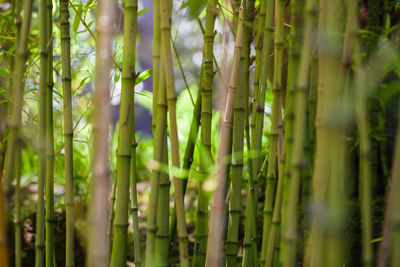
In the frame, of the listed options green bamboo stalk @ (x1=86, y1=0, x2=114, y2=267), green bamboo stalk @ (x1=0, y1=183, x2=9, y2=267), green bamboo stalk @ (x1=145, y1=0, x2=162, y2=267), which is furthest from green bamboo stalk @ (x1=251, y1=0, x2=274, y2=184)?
green bamboo stalk @ (x1=0, y1=183, x2=9, y2=267)

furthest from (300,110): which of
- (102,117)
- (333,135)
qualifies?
(102,117)

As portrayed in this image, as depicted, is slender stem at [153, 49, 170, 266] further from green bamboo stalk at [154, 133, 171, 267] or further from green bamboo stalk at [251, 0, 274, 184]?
green bamboo stalk at [251, 0, 274, 184]

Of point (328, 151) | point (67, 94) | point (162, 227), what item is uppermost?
point (67, 94)

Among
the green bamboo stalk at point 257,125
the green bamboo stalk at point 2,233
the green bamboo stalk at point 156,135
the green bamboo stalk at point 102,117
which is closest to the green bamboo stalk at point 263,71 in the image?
the green bamboo stalk at point 257,125

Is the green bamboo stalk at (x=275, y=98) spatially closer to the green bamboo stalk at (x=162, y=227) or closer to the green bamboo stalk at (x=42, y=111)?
the green bamboo stalk at (x=162, y=227)

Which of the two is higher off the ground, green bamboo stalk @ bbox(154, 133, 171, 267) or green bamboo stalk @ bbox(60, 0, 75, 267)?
green bamboo stalk @ bbox(60, 0, 75, 267)

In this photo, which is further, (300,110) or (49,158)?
(49,158)

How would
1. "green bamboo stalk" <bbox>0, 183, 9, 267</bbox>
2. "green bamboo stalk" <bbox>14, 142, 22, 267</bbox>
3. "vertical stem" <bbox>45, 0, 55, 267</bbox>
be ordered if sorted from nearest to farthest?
"green bamboo stalk" <bbox>0, 183, 9, 267</bbox> < "green bamboo stalk" <bbox>14, 142, 22, 267</bbox> < "vertical stem" <bbox>45, 0, 55, 267</bbox>

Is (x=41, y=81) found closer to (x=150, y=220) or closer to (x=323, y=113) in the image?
(x=150, y=220)

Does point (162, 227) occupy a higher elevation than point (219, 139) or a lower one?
lower

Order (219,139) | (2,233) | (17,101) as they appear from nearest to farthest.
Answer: (2,233) < (17,101) < (219,139)

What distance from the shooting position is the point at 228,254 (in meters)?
0.72

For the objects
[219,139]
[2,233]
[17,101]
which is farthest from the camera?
[219,139]

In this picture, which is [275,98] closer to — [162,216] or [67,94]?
[162,216]
